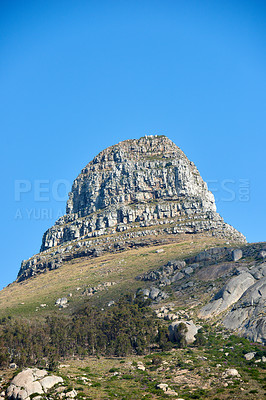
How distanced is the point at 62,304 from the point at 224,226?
93.4 m

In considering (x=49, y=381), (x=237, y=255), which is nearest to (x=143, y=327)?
(x=49, y=381)

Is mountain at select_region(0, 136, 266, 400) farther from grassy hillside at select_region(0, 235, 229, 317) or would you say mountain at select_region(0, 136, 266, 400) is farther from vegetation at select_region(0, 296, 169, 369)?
grassy hillside at select_region(0, 235, 229, 317)

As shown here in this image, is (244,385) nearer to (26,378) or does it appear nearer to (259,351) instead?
(259,351)

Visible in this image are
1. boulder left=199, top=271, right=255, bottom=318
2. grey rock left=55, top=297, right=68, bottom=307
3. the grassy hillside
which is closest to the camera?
boulder left=199, top=271, right=255, bottom=318

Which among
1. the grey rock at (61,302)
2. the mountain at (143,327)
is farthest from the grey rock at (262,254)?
the grey rock at (61,302)

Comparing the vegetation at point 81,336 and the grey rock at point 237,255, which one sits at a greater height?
the grey rock at point 237,255

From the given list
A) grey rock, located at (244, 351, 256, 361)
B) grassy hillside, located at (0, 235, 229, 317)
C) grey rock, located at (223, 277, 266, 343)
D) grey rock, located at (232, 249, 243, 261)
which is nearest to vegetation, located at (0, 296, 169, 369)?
grey rock, located at (223, 277, 266, 343)

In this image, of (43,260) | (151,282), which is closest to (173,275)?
(151,282)

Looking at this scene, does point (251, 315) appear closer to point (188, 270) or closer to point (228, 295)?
point (228, 295)

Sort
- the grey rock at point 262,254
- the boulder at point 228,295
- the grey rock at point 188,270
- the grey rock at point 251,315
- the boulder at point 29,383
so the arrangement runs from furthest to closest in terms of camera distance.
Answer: the grey rock at point 188,270, the grey rock at point 262,254, the boulder at point 228,295, the grey rock at point 251,315, the boulder at point 29,383

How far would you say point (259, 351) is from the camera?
62688 mm

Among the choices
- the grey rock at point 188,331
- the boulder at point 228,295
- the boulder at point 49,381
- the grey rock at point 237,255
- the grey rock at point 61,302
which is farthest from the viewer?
the grey rock at point 61,302

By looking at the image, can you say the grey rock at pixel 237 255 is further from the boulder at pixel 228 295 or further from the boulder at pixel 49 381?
the boulder at pixel 49 381

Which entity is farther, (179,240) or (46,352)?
(179,240)
